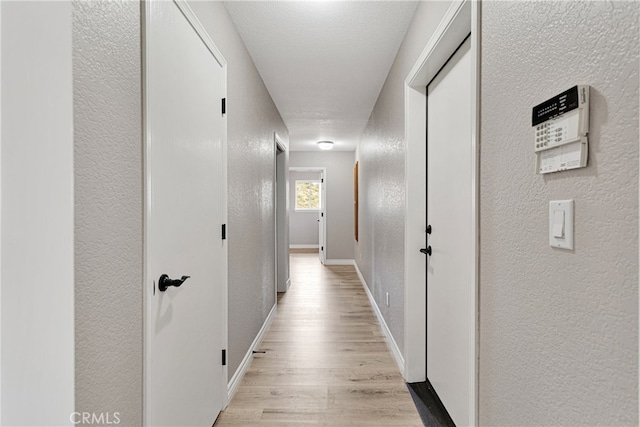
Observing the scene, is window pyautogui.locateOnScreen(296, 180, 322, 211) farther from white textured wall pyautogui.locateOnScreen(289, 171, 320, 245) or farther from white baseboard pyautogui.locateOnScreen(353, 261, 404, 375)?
white baseboard pyautogui.locateOnScreen(353, 261, 404, 375)

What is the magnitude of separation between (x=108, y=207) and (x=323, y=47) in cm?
200

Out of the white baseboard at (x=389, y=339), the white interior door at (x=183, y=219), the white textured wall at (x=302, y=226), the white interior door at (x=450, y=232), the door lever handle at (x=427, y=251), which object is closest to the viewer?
the white interior door at (x=183, y=219)

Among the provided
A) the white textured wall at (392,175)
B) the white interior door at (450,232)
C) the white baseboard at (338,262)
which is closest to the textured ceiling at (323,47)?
the white textured wall at (392,175)

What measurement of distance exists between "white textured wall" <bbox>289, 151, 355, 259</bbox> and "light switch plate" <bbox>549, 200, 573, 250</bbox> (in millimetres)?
5981

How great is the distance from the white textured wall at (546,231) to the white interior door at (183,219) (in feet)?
3.85

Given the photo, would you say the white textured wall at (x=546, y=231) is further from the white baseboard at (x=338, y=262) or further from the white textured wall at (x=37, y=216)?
the white baseboard at (x=338, y=262)

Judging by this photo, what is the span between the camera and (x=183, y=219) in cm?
135

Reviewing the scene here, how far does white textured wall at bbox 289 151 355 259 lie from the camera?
6695mm

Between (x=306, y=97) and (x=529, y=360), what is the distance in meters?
3.13

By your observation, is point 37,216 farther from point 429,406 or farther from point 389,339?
point 389,339

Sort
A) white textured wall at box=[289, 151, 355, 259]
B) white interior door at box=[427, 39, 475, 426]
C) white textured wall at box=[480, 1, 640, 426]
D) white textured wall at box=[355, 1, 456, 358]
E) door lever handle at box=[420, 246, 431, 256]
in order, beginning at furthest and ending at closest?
white textured wall at box=[289, 151, 355, 259] < door lever handle at box=[420, 246, 431, 256] < white textured wall at box=[355, 1, 456, 358] < white interior door at box=[427, 39, 475, 426] < white textured wall at box=[480, 1, 640, 426]

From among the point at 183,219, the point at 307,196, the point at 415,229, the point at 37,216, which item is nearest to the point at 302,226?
the point at 307,196

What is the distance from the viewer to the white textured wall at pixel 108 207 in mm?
785

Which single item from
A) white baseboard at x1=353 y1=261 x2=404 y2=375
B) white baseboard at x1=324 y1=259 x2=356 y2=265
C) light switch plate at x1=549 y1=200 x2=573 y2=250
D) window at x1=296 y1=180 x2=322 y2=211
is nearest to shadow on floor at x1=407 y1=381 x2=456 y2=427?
white baseboard at x1=353 y1=261 x2=404 y2=375
